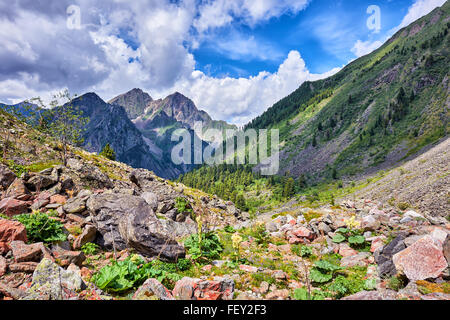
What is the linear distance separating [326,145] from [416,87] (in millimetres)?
55720

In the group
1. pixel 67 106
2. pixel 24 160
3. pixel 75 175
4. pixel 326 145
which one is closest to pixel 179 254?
pixel 75 175

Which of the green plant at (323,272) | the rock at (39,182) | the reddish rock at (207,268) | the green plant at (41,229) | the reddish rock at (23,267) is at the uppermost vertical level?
the rock at (39,182)

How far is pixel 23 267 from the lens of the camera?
23.1ft

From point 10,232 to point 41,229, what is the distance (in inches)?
42.6

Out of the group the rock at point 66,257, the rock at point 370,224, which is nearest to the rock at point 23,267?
the rock at point 66,257

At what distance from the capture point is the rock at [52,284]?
600cm

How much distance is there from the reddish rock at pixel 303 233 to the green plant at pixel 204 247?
262 inches

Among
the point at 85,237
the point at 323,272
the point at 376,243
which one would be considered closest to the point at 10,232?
the point at 85,237

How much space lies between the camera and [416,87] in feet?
366

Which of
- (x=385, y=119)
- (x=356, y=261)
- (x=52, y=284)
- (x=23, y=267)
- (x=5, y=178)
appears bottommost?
(x=356, y=261)

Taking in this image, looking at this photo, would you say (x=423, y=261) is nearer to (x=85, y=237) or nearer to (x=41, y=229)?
(x=85, y=237)

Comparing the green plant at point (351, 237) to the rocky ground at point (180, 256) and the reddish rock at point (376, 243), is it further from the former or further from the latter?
the reddish rock at point (376, 243)

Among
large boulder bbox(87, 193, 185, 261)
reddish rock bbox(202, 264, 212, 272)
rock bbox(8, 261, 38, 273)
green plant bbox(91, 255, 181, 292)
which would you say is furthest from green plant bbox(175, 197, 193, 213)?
rock bbox(8, 261, 38, 273)

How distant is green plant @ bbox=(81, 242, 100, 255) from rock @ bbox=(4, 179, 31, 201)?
274 inches
